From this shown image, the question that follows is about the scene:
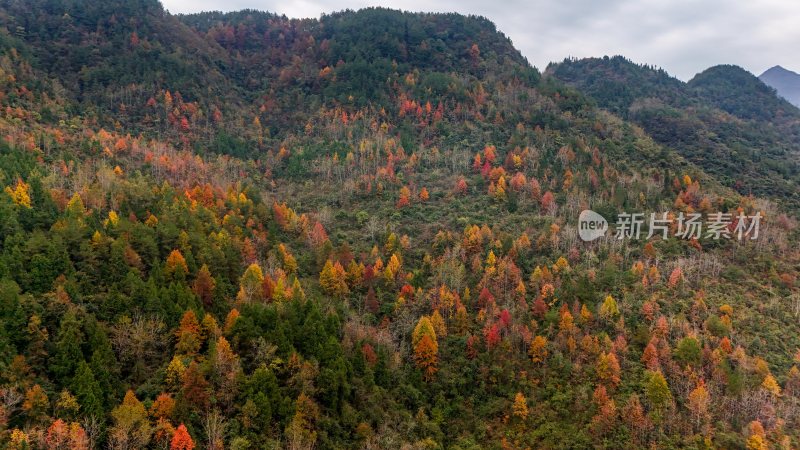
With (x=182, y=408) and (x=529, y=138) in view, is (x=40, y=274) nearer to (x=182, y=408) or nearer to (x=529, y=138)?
(x=182, y=408)

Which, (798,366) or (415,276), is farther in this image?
(415,276)

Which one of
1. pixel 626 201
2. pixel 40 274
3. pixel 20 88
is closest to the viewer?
pixel 40 274

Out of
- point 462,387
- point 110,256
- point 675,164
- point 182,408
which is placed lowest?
point 462,387


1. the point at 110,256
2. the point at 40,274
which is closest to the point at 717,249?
the point at 110,256

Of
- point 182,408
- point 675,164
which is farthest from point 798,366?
point 182,408

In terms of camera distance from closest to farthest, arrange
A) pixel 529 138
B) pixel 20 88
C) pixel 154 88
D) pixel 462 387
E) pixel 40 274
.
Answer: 1. pixel 40 274
2. pixel 462 387
3. pixel 20 88
4. pixel 529 138
5. pixel 154 88

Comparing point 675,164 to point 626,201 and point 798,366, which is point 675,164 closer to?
point 626,201

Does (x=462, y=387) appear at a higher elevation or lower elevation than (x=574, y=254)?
lower
